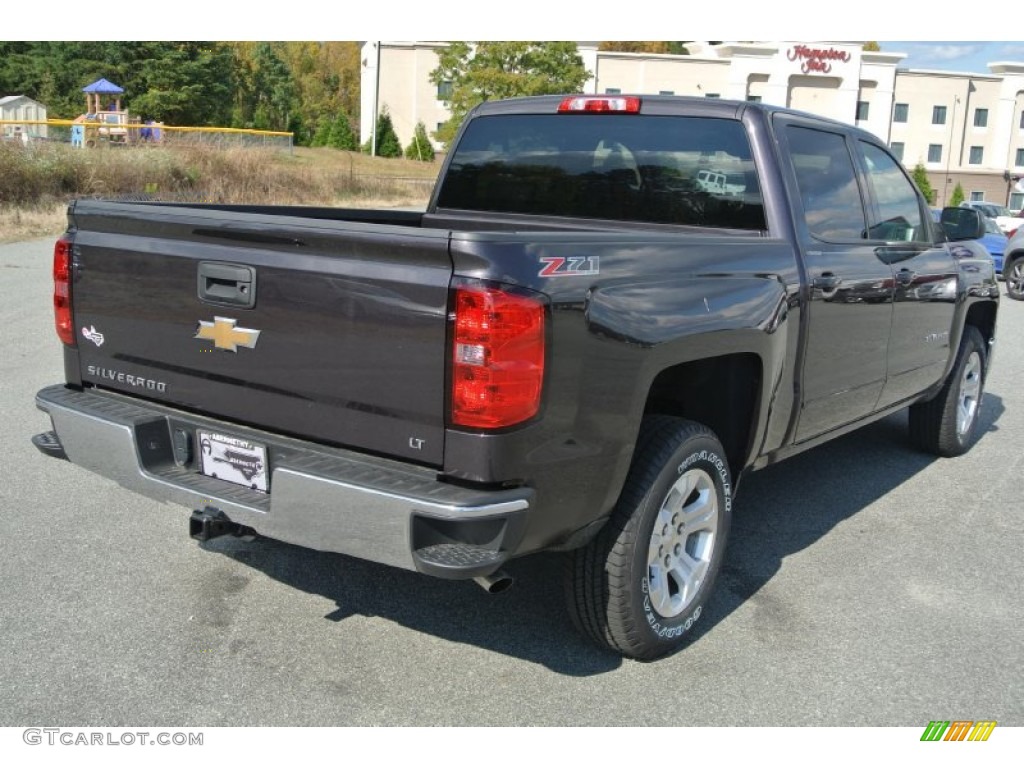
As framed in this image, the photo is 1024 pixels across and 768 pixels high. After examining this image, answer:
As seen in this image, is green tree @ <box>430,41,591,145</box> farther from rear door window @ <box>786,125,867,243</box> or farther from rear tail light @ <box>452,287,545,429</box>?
rear tail light @ <box>452,287,545,429</box>

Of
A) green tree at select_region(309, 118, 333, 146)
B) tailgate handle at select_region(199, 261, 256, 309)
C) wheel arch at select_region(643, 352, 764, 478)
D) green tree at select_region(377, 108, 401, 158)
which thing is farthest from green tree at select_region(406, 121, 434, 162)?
tailgate handle at select_region(199, 261, 256, 309)

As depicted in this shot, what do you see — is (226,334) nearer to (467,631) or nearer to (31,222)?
(467,631)

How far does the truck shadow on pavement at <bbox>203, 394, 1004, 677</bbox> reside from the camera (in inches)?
145

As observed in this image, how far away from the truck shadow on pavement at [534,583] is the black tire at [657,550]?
0.19 m

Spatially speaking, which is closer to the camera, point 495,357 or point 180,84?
point 495,357

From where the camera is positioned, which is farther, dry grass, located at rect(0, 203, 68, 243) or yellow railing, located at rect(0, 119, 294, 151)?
yellow railing, located at rect(0, 119, 294, 151)

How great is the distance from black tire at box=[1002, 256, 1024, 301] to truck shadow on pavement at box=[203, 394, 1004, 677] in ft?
42.6

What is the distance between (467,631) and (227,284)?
157 cm

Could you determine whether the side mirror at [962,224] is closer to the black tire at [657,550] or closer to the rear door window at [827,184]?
the rear door window at [827,184]

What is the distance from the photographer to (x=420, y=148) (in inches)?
2633

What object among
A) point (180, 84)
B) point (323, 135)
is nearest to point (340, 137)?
point (323, 135)

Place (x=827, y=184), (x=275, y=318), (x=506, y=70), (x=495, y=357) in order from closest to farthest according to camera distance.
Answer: (x=495, y=357), (x=275, y=318), (x=827, y=184), (x=506, y=70)

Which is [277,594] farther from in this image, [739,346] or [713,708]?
[739,346]

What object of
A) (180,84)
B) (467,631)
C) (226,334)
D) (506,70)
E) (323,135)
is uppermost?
(506,70)
